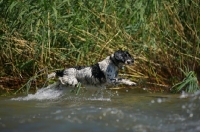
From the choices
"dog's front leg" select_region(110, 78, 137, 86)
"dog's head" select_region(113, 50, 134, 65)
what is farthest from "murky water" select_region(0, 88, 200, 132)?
"dog's head" select_region(113, 50, 134, 65)

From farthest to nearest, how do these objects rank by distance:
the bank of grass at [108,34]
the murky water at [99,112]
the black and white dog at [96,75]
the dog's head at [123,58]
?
the bank of grass at [108,34]
the black and white dog at [96,75]
the dog's head at [123,58]
the murky water at [99,112]

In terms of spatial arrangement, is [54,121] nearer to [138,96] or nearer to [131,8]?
[138,96]

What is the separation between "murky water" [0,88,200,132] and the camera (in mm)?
5402

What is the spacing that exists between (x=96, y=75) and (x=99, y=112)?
1.45 meters

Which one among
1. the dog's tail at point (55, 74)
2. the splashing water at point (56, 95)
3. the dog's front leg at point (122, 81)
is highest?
the dog's tail at point (55, 74)

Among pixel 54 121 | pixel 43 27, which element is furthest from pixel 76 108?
pixel 43 27

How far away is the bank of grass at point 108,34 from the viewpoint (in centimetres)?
784

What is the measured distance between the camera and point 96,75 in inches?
292

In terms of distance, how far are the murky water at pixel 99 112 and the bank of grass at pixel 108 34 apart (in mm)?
515

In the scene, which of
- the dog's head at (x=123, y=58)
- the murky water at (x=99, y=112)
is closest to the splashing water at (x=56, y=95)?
the murky water at (x=99, y=112)

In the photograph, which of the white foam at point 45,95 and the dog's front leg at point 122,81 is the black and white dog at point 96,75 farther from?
the white foam at point 45,95

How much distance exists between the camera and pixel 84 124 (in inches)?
216

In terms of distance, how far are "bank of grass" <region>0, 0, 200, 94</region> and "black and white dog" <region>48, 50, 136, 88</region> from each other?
1.23 ft

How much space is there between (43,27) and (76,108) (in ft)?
6.23
